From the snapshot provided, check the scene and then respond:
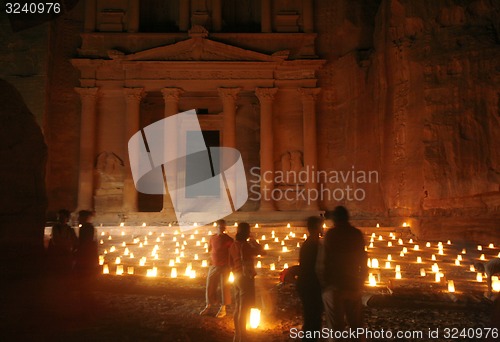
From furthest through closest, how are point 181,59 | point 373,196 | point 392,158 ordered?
point 181,59 → point 373,196 → point 392,158

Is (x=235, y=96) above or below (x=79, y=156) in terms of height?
above

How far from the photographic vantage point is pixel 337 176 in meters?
21.2

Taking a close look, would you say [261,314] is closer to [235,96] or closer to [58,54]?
[235,96]

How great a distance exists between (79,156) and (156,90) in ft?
16.8

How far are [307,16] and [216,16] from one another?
189 inches

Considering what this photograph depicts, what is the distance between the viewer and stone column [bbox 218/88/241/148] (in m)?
21.0

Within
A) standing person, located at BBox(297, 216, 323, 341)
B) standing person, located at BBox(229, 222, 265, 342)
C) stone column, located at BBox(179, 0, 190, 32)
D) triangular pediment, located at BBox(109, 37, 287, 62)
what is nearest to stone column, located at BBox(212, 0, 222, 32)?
stone column, located at BBox(179, 0, 190, 32)

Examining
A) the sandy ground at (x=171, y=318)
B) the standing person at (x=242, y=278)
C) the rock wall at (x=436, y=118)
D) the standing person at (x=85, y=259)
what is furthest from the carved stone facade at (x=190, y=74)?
the standing person at (x=242, y=278)

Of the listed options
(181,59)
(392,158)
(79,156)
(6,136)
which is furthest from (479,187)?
(79,156)

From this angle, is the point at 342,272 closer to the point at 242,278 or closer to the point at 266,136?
the point at 242,278

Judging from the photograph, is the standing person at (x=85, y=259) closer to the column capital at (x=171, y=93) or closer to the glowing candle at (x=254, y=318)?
the glowing candle at (x=254, y=318)

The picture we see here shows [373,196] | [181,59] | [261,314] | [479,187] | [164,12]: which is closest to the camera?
[261,314]

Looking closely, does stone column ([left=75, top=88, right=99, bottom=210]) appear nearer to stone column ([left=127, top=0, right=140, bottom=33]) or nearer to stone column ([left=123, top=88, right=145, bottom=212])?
stone column ([left=123, top=88, right=145, bottom=212])

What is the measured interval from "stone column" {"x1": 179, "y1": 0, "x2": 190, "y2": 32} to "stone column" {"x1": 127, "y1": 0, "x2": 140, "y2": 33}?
2224 millimetres
